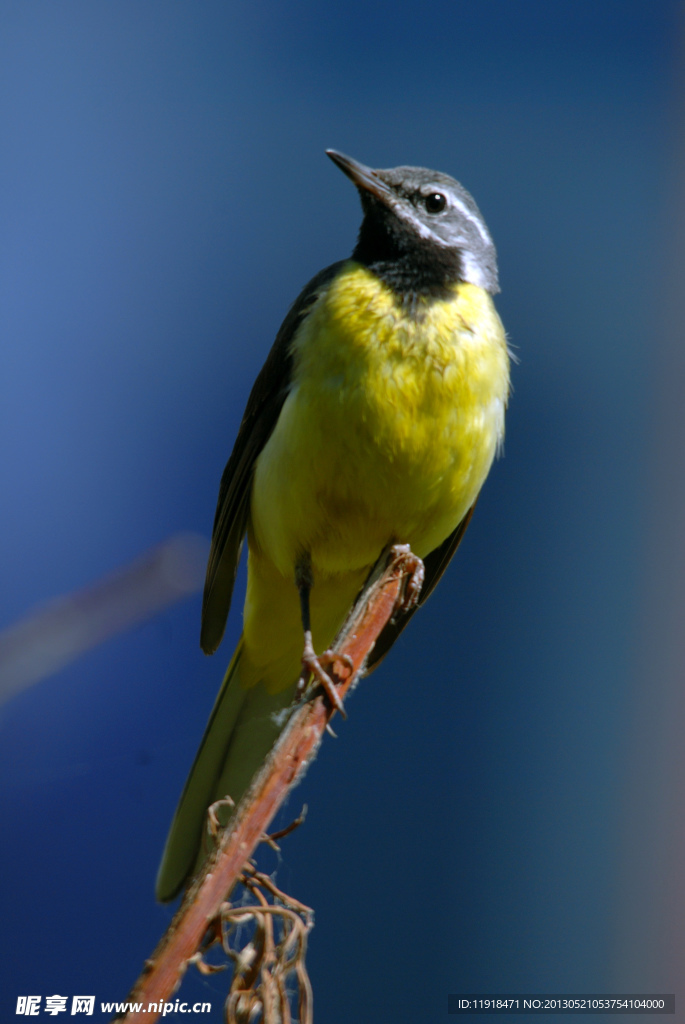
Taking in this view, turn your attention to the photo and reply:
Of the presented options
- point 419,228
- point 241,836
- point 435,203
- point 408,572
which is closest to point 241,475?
point 408,572

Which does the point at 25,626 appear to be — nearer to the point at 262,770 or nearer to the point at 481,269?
the point at 262,770

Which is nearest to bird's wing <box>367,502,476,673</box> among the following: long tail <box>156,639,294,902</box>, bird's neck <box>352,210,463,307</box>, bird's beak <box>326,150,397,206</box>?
long tail <box>156,639,294,902</box>

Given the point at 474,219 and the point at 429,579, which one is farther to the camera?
the point at 429,579

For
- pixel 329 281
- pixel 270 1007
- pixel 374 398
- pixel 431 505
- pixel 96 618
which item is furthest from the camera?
pixel 329 281

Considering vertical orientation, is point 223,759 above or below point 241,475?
below

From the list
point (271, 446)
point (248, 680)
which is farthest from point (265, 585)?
point (271, 446)

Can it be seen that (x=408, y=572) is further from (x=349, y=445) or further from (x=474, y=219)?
(x=474, y=219)

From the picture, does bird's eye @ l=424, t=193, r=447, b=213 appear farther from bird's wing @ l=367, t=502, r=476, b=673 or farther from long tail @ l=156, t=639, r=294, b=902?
long tail @ l=156, t=639, r=294, b=902
